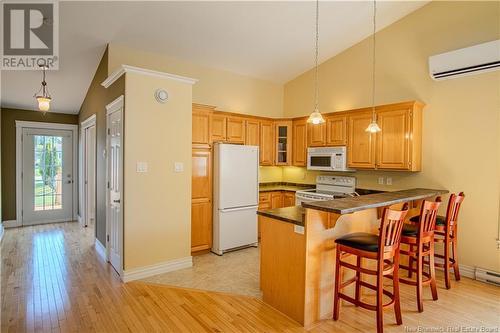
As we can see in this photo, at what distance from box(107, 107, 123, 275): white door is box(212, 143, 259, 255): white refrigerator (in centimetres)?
138

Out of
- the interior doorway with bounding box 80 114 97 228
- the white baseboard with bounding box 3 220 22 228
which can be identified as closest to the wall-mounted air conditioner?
the interior doorway with bounding box 80 114 97 228

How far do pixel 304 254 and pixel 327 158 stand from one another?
275cm

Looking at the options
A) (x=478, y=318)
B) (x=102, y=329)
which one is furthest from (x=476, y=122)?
(x=102, y=329)

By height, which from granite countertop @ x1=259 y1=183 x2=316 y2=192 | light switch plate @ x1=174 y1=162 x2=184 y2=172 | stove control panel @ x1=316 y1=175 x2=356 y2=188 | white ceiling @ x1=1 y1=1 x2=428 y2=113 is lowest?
granite countertop @ x1=259 y1=183 x2=316 y2=192

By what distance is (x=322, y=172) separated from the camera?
541cm

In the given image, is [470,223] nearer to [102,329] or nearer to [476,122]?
[476,122]

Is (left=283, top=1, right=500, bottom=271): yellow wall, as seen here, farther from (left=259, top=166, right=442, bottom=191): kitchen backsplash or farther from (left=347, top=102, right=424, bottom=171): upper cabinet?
(left=347, top=102, right=424, bottom=171): upper cabinet

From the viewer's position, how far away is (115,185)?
3777 mm

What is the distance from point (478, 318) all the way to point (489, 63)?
283 cm

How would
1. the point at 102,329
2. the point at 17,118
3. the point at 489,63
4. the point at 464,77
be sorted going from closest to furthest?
the point at 102,329, the point at 489,63, the point at 464,77, the point at 17,118

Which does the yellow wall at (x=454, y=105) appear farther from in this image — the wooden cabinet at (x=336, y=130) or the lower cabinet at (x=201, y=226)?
the lower cabinet at (x=201, y=226)

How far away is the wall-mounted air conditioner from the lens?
3.33 m

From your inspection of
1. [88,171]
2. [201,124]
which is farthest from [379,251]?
[88,171]

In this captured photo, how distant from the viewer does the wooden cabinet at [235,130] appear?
15.9 ft
